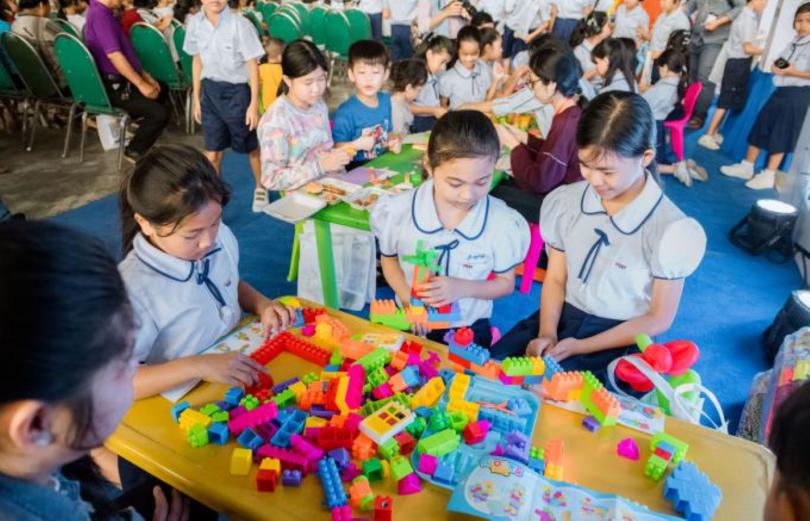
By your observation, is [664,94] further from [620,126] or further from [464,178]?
[464,178]

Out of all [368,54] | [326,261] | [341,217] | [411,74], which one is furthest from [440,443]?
[411,74]

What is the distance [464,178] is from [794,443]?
1031mm

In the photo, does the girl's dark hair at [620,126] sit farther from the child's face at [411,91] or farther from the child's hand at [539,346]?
the child's face at [411,91]

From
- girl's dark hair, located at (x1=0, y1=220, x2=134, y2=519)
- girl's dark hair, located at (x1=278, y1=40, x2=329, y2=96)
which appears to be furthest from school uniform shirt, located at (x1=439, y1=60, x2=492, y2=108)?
girl's dark hair, located at (x1=0, y1=220, x2=134, y2=519)

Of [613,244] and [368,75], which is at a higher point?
[368,75]

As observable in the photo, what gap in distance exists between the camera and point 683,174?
4.43m

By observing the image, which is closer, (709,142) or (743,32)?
(743,32)

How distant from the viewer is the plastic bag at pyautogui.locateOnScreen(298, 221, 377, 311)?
2.21 m

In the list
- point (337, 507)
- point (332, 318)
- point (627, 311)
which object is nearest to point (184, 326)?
point (332, 318)

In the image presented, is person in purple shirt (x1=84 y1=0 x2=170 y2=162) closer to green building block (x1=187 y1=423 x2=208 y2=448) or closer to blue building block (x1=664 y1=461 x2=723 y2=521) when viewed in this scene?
green building block (x1=187 y1=423 x2=208 y2=448)

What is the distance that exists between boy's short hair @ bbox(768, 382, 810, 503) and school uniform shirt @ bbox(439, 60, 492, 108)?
3437 millimetres

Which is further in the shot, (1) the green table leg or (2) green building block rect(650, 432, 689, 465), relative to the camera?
(1) the green table leg

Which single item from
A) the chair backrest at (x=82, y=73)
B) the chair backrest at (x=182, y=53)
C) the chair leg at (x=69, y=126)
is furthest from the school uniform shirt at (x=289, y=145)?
the chair backrest at (x=182, y=53)

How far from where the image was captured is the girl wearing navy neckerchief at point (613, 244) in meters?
1.42
